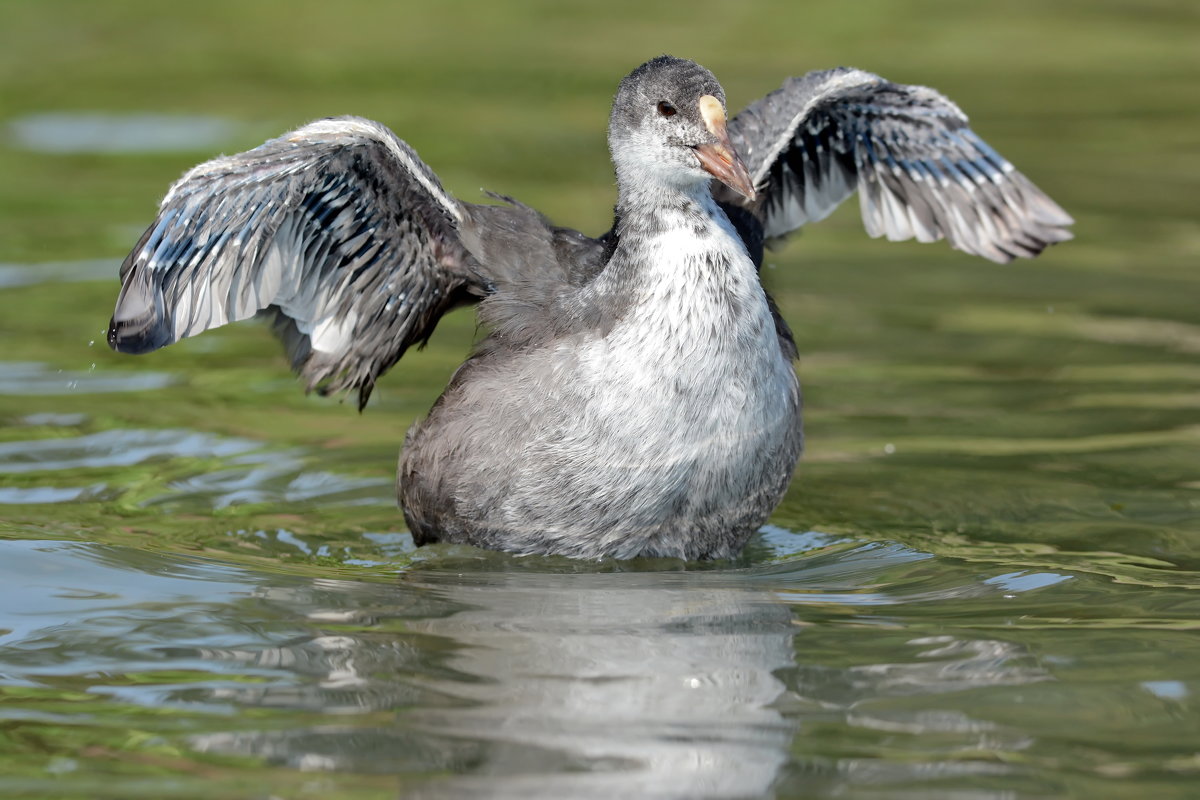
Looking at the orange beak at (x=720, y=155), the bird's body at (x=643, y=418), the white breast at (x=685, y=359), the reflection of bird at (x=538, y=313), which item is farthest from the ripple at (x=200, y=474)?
the orange beak at (x=720, y=155)

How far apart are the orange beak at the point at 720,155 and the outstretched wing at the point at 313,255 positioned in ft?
3.95

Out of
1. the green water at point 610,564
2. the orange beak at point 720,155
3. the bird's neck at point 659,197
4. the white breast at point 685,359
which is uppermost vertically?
the orange beak at point 720,155

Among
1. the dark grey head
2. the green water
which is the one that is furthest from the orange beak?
the green water

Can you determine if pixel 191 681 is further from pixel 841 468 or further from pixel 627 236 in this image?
pixel 841 468

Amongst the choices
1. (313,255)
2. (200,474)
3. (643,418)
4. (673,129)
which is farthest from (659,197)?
(200,474)

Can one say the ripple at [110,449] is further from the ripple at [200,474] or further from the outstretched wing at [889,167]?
the outstretched wing at [889,167]

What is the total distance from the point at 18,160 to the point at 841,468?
8714 mm

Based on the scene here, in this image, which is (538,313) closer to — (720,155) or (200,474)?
(720,155)

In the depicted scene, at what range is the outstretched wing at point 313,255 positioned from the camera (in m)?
7.62

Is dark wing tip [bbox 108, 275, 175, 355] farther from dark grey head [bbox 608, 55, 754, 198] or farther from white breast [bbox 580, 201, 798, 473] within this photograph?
dark grey head [bbox 608, 55, 754, 198]

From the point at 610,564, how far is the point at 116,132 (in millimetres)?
9482

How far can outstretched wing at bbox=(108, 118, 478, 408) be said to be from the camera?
300 inches

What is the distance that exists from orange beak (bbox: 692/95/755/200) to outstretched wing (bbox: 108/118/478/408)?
1204 mm

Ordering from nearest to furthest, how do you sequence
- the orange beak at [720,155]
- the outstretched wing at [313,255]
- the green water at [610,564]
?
the green water at [610,564]
the orange beak at [720,155]
the outstretched wing at [313,255]
